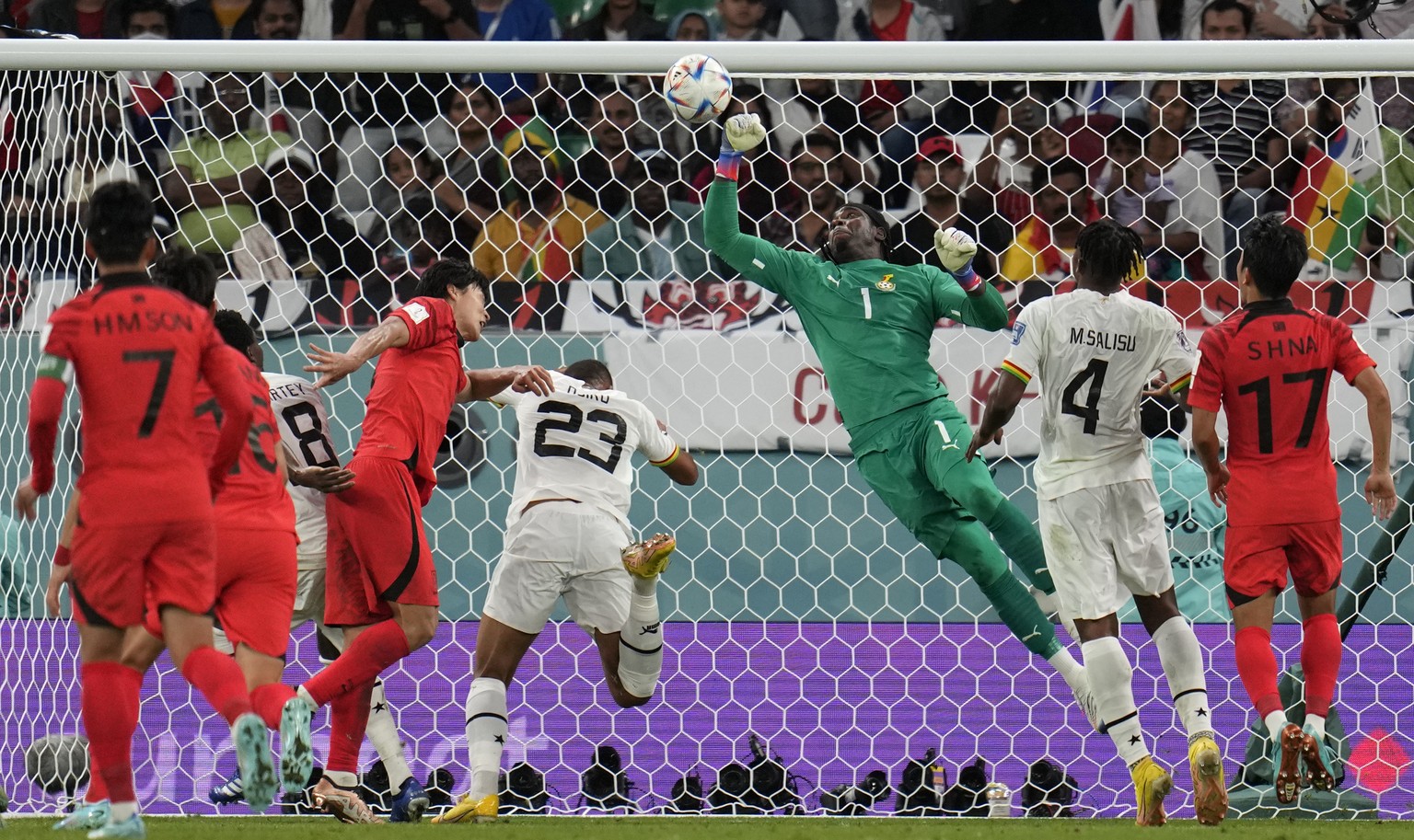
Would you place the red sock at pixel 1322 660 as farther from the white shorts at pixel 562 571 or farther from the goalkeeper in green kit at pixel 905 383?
the white shorts at pixel 562 571

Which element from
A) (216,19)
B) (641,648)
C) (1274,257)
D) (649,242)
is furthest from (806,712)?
(216,19)

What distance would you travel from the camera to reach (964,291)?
18.2 ft

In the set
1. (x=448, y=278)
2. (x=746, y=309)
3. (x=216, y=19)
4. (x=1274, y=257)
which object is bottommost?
(x=1274, y=257)

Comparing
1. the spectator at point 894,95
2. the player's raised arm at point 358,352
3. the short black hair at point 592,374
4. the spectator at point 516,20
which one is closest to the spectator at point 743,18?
the spectator at point 894,95

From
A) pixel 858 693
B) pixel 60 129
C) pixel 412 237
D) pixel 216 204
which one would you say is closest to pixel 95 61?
pixel 60 129

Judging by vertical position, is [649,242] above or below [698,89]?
above

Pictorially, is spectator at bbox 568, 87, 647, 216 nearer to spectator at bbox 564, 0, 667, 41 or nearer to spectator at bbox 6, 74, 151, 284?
spectator at bbox 564, 0, 667, 41

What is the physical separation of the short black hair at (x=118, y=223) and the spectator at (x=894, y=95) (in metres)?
4.79

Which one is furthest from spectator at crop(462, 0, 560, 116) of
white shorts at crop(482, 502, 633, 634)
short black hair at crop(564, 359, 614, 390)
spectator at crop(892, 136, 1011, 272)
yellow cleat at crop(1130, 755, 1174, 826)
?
yellow cleat at crop(1130, 755, 1174, 826)

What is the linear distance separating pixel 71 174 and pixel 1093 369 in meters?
4.45

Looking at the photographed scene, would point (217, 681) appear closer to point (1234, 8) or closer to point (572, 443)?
point (572, 443)

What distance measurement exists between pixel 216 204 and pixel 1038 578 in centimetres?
434

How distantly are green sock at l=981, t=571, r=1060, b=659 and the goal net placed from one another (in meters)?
0.83

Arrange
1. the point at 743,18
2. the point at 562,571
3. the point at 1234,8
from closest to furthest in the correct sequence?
the point at 562,571
the point at 1234,8
the point at 743,18
